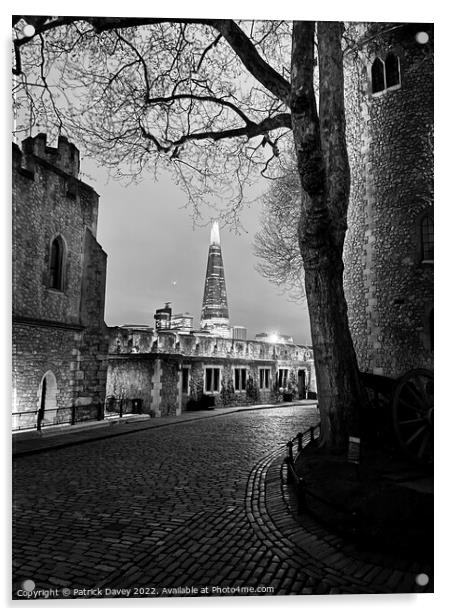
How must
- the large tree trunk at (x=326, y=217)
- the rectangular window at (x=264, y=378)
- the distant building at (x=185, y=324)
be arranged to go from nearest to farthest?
the large tree trunk at (x=326, y=217) < the distant building at (x=185, y=324) < the rectangular window at (x=264, y=378)

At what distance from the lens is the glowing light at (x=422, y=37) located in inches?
171

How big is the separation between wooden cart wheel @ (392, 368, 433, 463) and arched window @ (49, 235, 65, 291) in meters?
8.23

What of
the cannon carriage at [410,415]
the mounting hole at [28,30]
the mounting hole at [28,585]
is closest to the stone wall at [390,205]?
the cannon carriage at [410,415]

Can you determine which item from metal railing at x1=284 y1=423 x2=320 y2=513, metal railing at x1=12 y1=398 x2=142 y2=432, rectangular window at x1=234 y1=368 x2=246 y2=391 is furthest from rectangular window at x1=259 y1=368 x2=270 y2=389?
metal railing at x1=284 y1=423 x2=320 y2=513

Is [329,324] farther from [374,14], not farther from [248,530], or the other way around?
[374,14]

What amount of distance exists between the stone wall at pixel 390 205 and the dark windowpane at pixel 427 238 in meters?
0.06

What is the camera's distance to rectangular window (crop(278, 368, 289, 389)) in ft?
55.3

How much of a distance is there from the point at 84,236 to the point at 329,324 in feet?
27.4

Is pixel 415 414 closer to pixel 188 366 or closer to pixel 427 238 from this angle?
pixel 427 238

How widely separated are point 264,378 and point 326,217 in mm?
15270

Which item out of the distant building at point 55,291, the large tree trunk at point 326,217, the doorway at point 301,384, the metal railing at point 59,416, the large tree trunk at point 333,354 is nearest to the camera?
the large tree trunk at point 326,217

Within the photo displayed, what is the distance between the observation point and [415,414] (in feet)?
13.2

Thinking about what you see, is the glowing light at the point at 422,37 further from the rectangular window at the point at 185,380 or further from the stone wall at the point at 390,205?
the rectangular window at the point at 185,380

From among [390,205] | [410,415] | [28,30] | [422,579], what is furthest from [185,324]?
[422,579]
